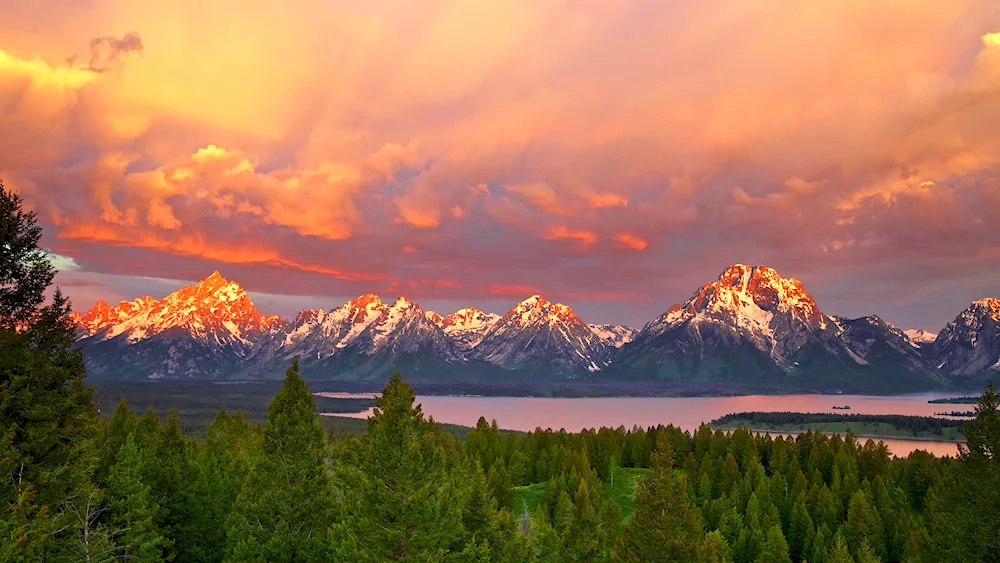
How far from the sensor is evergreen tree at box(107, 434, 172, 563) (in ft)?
151

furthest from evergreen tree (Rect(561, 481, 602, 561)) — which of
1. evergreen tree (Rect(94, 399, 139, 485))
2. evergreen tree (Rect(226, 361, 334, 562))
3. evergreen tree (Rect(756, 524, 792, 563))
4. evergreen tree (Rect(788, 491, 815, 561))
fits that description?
evergreen tree (Rect(788, 491, 815, 561))

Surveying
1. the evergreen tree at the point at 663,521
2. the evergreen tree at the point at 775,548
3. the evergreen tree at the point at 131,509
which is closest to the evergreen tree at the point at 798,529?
the evergreen tree at the point at 775,548

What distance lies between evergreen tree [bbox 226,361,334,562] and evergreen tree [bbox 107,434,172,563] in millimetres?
6896

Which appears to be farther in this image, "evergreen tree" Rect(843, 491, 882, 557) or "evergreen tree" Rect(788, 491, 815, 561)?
"evergreen tree" Rect(788, 491, 815, 561)

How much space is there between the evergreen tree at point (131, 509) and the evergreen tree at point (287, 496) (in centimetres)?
690

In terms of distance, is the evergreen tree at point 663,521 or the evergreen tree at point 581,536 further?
the evergreen tree at point 581,536

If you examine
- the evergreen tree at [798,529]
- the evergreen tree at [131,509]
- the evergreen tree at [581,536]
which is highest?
the evergreen tree at [131,509]

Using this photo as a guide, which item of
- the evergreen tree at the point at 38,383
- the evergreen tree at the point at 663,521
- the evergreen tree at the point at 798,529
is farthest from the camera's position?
the evergreen tree at the point at 798,529

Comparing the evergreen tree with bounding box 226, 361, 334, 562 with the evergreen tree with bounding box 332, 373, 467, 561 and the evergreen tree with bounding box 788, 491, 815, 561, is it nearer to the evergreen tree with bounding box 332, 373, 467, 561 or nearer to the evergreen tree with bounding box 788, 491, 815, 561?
the evergreen tree with bounding box 332, 373, 467, 561

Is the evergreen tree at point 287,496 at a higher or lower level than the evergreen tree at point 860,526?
higher

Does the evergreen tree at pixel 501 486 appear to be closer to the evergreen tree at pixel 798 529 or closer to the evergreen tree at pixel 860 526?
the evergreen tree at pixel 798 529

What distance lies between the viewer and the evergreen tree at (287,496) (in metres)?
41.0

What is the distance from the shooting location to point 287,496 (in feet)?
137

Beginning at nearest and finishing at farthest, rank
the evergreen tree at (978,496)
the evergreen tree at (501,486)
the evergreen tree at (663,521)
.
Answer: the evergreen tree at (663,521) → the evergreen tree at (978,496) → the evergreen tree at (501,486)
